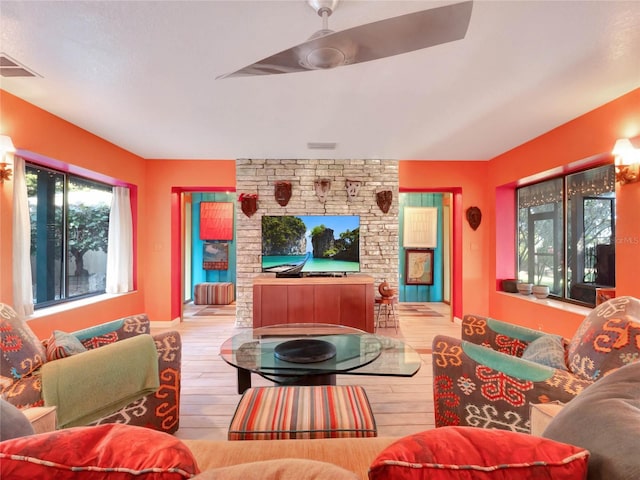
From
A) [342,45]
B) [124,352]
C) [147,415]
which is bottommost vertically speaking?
[147,415]

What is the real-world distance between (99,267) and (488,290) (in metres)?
5.78

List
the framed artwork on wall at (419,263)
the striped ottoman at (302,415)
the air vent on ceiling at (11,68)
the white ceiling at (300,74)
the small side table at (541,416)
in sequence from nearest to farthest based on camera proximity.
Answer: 1. the small side table at (541,416)
2. the striped ottoman at (302,415)
3. the white ceiling at (300,74)
4. the air vent on ceiling at (11,68)
5. the framed artwork on wall at (419,263)

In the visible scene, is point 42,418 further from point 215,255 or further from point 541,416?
point 215,255

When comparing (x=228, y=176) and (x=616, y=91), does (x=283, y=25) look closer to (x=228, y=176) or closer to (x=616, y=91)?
(x=616, y=91)

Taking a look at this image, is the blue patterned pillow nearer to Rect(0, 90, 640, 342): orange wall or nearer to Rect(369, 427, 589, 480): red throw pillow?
Rect(369, 427, 589, 480): red throw pillow

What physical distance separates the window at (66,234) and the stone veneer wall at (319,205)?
188cm

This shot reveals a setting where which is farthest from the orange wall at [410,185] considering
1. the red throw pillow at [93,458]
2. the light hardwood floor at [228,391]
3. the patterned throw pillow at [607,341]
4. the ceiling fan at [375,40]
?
the red throw pillow at [93,458]

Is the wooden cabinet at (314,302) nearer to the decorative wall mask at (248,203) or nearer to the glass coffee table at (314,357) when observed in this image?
the decorative wall mask at (248,203)

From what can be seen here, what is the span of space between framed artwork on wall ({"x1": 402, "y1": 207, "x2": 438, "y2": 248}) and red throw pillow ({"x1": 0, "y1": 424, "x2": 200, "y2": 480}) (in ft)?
19.5

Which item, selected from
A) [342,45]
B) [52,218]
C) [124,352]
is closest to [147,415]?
[124,352]

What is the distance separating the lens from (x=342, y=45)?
132 cm

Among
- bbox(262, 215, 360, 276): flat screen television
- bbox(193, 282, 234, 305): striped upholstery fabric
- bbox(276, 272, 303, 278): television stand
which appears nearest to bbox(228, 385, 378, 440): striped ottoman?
bbox(276, 272, 303, 278): television stand

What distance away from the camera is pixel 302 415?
1379mm

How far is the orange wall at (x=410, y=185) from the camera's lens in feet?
8.65
